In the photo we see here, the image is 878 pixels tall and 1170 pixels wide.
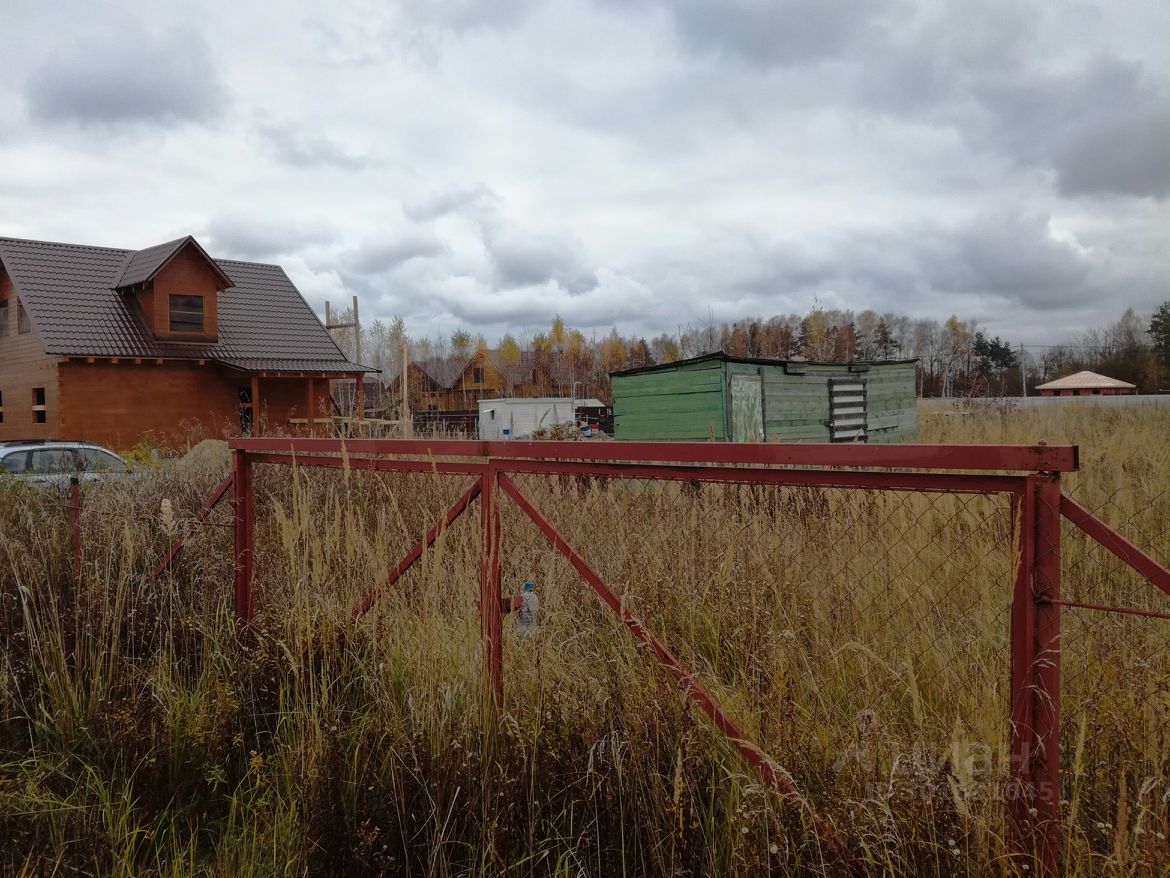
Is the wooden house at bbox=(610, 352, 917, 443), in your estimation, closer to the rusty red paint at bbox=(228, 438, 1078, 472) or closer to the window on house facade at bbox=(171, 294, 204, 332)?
the rusty red paint at bbox=(228, 438, 1078, 472)

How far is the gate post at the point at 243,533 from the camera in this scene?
4.36 m

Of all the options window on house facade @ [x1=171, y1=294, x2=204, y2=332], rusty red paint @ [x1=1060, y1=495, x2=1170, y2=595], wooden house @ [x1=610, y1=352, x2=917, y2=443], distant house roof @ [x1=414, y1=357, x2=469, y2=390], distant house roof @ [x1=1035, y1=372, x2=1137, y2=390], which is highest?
distant house roof @ [x1=414, y1=357, x2=469, y2=390]

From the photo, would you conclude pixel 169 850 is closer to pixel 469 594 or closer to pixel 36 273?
pixel 469 594

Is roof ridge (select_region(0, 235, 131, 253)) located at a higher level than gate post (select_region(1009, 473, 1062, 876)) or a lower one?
higher

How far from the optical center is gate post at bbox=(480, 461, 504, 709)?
9.66 feet

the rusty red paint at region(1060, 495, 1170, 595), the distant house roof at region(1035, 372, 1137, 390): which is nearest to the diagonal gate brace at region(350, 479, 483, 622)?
A: the rusty red paint at region(1060, 495, 1170, 595)

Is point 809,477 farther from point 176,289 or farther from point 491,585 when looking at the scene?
point 176,289

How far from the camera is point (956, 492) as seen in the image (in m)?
2.06

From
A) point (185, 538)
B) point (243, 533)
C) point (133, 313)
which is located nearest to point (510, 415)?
point (133, 313)

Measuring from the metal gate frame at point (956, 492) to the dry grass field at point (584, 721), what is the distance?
8 centimetres

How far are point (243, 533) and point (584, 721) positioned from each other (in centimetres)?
273

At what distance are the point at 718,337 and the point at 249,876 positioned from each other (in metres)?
80.6

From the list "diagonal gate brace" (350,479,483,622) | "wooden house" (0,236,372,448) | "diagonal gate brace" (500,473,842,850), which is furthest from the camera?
"wooden house" (0,236,372,448)

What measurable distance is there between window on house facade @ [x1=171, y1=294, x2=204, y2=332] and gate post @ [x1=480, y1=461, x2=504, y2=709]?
22.5m
